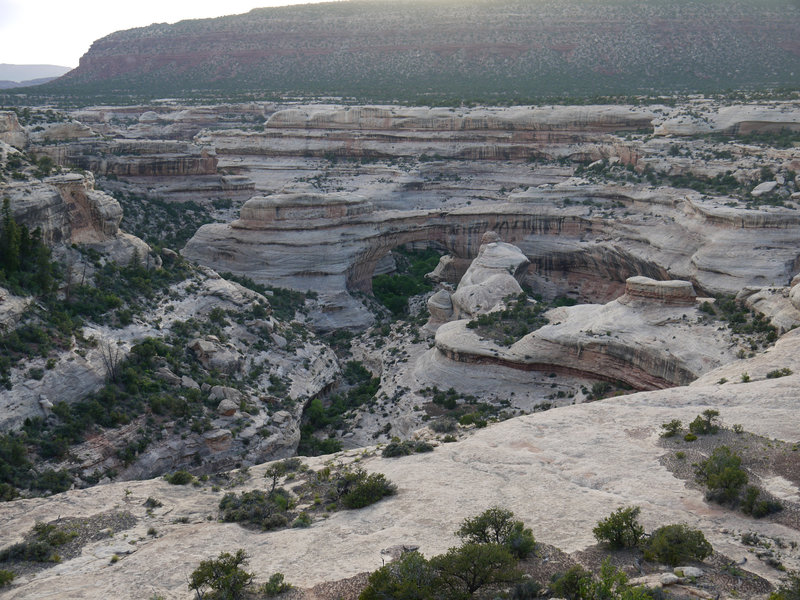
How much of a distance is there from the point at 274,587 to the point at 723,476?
884 cm

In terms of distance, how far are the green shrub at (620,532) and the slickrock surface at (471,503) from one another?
63 centimetres

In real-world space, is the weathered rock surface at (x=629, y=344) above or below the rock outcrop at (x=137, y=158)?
below

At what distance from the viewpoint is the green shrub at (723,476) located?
52.9 ft

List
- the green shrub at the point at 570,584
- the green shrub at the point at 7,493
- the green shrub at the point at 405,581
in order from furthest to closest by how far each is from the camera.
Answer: the green shrub at the point at 7,493 → the green shrub at the point at 405,581 → the green shrub at the point at 570,584

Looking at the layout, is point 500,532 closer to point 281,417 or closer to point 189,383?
point 281,417

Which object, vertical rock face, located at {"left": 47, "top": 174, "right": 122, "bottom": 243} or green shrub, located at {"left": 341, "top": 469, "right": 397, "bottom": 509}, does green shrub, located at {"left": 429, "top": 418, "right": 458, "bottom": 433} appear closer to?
green shrub, located at {"left": 341, "top": 469, "right": 397, "bottom": 509}

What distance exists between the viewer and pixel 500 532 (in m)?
15.6

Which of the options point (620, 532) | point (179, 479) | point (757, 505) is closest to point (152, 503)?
point (179, 479)

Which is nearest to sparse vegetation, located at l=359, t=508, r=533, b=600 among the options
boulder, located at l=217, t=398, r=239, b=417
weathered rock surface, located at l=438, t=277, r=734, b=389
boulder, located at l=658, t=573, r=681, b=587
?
boulder, located at l=658, t=573, r=681, b=587

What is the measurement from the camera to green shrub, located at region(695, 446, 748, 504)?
1611 centimetres

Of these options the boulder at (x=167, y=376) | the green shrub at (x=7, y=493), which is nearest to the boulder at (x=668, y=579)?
the green shrub at (x=7, y=493)

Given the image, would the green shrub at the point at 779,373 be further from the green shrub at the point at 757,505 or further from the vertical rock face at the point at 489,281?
the vertical rock face at the point at 489,281

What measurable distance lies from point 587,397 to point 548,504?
1200 cm

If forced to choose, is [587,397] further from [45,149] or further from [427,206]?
[45,149]
